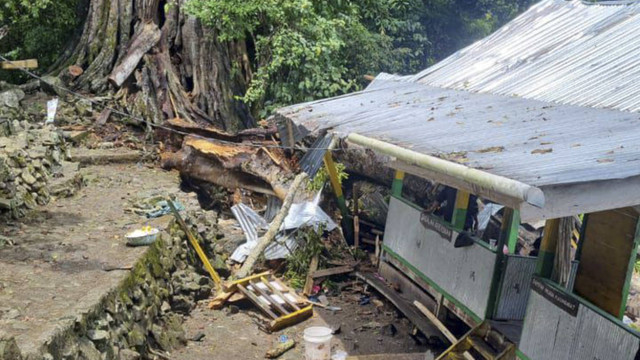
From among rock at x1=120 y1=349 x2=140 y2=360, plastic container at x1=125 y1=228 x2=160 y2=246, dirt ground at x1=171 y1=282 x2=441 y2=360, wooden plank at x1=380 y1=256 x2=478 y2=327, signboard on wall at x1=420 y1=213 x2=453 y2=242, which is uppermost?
signboard on wall at x1=420 y1=213 x2=453 y2=242

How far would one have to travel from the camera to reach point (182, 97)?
51.4 ft

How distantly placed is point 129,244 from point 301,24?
7625mm

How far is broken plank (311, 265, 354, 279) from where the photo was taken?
10.6 metres

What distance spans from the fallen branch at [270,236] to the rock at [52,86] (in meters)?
8.12

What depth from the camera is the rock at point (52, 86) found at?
15.9m

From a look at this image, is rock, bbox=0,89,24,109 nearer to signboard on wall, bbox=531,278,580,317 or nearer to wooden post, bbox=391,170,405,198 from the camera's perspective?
wooden post, bbox=391,170,405,198

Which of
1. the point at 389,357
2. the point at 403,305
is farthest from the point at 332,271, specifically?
the point at 389,357

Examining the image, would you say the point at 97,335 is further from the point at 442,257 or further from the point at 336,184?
the point at 336,184

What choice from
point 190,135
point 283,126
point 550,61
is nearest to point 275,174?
point 190,135

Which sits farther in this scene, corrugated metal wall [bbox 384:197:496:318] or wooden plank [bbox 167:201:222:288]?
wooden plank [bbox 167:201:222:288]

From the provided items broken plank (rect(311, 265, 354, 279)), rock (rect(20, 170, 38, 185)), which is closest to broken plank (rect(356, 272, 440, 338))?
broken plank (rect(311, 265, 354, 279))

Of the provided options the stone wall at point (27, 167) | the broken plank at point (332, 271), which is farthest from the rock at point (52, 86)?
the broken plank at point (332, 271)

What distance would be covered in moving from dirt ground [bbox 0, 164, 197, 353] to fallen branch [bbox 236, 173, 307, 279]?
1830mm

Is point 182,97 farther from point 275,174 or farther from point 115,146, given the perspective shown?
point 275,174
